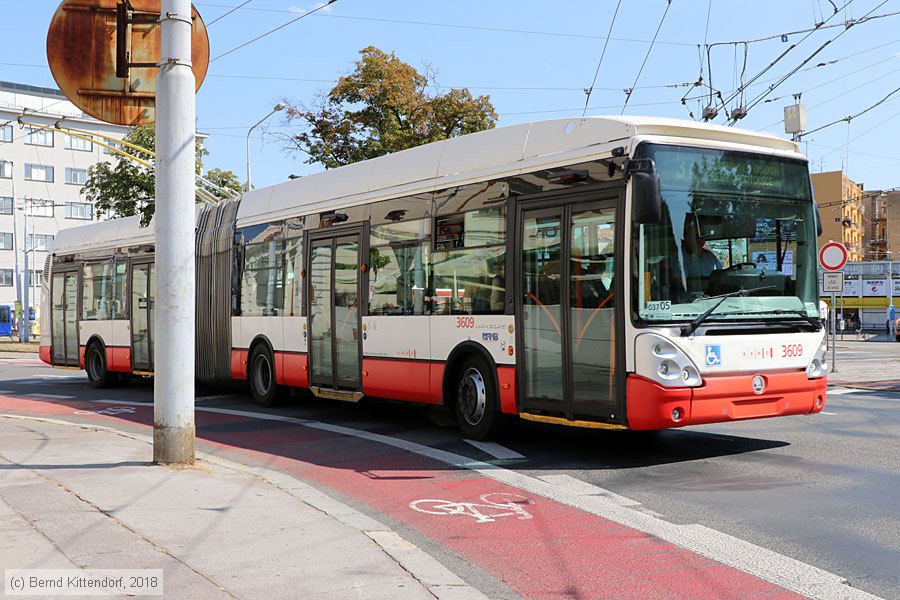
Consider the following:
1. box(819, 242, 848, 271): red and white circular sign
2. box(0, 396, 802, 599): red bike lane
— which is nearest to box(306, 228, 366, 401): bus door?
box(0, 396, 802, 599): red bike lane

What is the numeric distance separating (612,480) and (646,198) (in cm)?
252

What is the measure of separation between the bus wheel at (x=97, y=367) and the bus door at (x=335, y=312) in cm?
805

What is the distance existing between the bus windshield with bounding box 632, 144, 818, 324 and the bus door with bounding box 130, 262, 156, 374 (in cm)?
1242

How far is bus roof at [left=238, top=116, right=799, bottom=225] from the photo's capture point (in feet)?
30.4

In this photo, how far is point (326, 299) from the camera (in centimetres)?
1390

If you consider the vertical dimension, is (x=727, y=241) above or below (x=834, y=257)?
below

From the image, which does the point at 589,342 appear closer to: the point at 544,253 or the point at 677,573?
the point at 544,253

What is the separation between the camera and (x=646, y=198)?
28.2 ft

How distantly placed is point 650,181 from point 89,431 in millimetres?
7350

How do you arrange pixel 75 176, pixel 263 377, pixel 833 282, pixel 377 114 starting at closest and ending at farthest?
pixel 263 377 → pixel 833 282 → pixel 377 114 → pixel 75 176

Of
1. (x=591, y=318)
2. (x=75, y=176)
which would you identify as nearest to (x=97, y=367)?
(x=591, y=318)

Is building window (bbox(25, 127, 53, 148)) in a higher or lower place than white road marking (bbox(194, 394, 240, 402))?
higher

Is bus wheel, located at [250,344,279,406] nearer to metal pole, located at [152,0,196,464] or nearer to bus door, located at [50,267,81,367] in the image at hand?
metal pole, located at [152,0,196,464]

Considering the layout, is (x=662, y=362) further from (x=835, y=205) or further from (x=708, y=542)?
(x=835, y=205)
